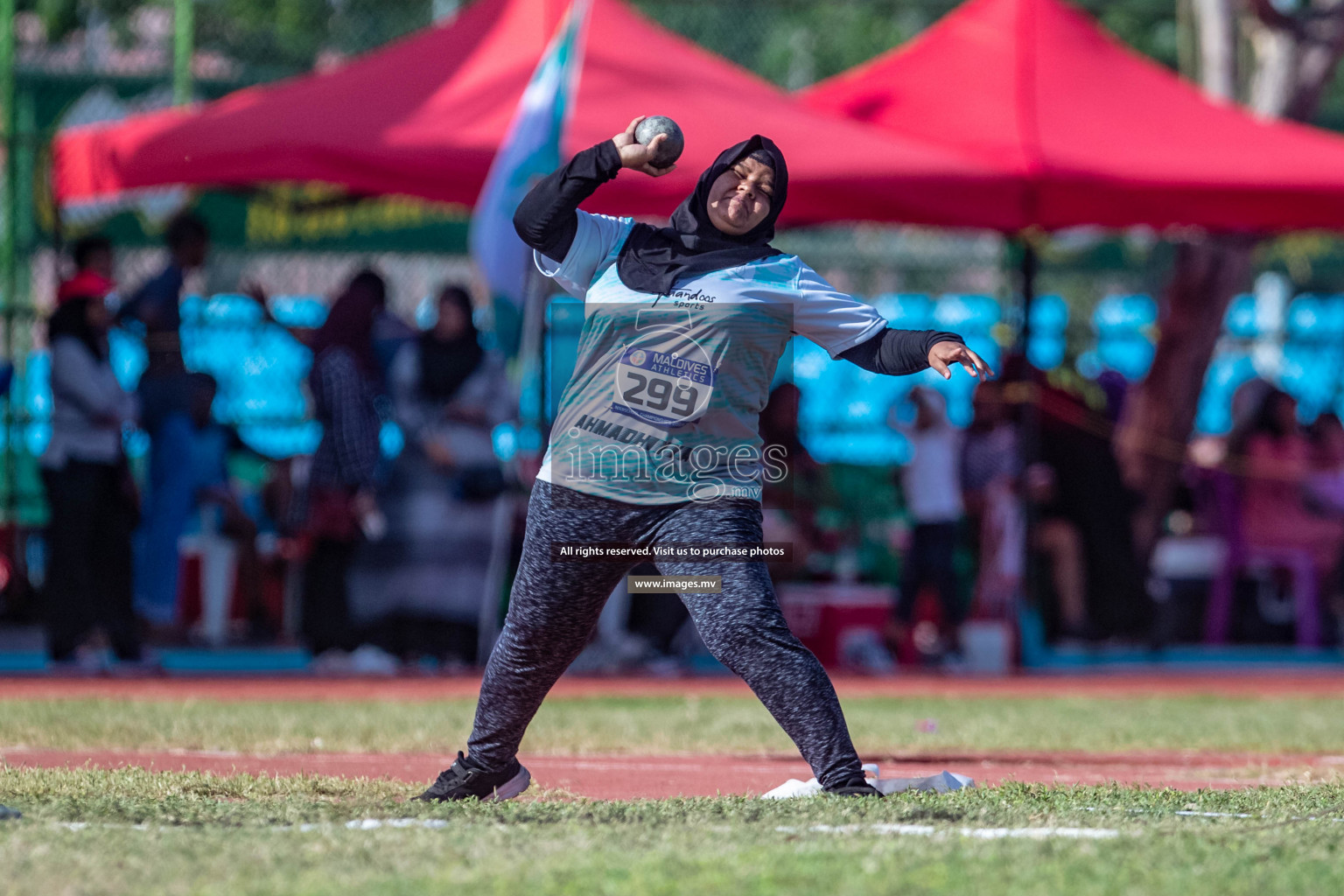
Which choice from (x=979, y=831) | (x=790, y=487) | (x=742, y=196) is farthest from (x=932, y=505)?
(x=979, y=831)

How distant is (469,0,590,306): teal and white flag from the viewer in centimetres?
904

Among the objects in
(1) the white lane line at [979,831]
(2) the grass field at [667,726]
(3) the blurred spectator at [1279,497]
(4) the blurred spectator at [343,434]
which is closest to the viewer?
(1) the white lane line at [979,831]

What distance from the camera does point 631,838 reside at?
14.2 feet

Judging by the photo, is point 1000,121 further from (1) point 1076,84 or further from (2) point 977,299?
(2) point 977,299

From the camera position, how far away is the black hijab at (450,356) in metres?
10.5

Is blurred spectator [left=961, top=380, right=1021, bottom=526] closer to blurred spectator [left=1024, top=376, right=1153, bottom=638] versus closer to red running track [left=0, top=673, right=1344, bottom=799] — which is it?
blurred spectator [left=1024, top=376, right=1153, bottom=638]

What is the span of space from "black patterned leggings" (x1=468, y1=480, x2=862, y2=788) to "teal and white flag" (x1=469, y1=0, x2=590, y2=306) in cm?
400

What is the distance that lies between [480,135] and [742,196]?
5653 mm

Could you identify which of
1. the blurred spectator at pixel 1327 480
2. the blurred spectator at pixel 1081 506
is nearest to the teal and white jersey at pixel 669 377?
the blurred spectator at pixel 1081 506

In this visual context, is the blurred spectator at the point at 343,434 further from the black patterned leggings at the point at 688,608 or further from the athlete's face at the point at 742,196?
the athlete's face at the point at 742,196

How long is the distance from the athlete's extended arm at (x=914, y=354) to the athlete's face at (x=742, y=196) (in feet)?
1.50

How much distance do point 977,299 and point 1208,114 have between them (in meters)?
3.38

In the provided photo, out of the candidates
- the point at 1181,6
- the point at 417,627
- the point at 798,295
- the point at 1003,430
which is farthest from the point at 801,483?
the point at 798,295

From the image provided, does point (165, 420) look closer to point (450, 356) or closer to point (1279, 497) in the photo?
point (450, 356)
